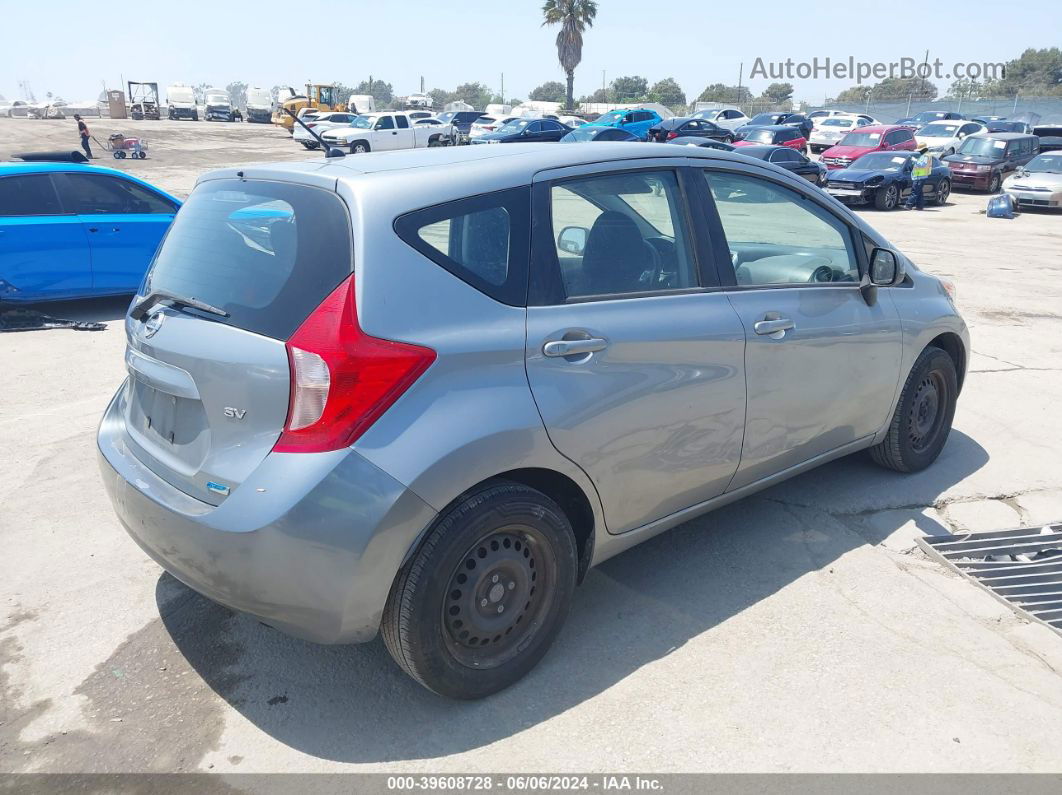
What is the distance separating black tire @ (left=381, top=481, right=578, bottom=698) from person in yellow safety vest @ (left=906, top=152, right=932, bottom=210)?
21135 mm

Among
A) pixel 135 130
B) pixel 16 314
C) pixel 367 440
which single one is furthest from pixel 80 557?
pixel 135 130

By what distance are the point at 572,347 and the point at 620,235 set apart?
68 cm

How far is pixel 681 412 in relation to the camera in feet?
11.1

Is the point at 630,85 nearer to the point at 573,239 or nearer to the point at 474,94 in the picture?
the point at 474,94

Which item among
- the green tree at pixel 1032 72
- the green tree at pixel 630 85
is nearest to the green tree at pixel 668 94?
the green tree at pixel 630 85

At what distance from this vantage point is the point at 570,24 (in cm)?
7344

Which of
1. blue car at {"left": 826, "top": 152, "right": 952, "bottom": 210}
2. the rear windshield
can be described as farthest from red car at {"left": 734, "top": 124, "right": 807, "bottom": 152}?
the rear windshield

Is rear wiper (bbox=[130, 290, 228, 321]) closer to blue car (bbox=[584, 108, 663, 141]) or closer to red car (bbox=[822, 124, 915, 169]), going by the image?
red car (bbox=[822, 124, 915, 169])

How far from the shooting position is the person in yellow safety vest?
21.3 meters

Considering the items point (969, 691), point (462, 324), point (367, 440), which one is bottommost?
point (969, 691)

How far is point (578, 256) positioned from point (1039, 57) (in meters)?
99.4

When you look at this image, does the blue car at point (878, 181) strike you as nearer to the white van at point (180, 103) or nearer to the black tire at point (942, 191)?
the black tire at point (942, 191)

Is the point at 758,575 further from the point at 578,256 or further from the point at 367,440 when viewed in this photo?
the point at 367,440

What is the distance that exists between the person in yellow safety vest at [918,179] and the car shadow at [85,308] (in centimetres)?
1859
